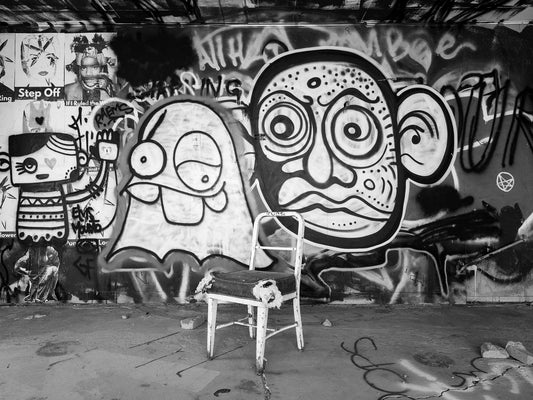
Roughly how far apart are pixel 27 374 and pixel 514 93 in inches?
195

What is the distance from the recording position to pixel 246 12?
4344mm

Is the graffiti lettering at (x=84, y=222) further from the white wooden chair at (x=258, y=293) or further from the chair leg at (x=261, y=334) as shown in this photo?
the chair leg at (x=261, y=334)

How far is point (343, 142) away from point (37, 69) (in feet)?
10.7

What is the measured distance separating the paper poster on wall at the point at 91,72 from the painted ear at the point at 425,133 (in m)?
3.02

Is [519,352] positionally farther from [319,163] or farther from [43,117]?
[43,117]

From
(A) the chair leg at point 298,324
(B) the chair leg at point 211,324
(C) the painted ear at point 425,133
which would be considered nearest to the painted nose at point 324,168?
(C) the painted ear at point 425,133

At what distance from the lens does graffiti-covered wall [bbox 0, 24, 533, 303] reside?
462cm

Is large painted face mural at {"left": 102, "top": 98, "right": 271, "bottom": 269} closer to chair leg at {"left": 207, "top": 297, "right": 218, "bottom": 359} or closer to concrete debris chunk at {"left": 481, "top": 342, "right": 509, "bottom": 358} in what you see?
chair leg at {"left": 207, "top": 297, "right": 218, "bottom": 359}

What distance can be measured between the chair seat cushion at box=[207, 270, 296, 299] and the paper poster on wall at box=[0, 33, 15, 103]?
10.6 feet

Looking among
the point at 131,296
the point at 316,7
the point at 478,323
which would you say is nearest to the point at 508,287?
the point at 478,323

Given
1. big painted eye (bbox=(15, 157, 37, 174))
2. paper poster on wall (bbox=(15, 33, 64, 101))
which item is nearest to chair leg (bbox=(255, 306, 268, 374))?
big painted eye (bbox=(15, 157, 37, 174))

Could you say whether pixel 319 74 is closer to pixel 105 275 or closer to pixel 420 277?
pixel 420 277

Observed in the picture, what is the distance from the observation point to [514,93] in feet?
15.3

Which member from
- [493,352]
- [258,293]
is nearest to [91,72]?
[258,293]
